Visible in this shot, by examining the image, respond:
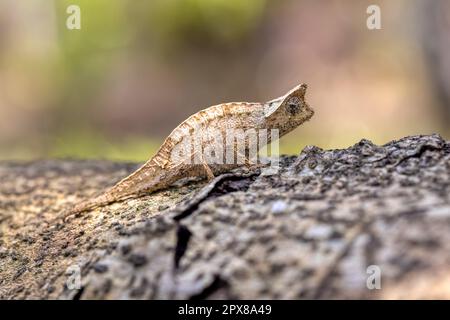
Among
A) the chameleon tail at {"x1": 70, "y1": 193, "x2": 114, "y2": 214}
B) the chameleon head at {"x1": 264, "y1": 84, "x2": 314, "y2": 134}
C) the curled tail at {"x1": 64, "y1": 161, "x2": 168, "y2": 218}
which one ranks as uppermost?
the chameleon head at {"x1": 264, "y1": 84, "x2": 314, "y2": 134}

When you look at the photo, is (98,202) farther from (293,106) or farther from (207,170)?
(293,106)

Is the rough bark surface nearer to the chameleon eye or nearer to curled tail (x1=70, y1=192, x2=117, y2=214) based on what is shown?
curled tail (x1=70, y1=192, x2=117, y2=214)

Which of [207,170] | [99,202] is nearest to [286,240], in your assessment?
[207,170]

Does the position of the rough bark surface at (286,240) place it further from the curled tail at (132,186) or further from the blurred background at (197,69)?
the blurred background at (197,69)

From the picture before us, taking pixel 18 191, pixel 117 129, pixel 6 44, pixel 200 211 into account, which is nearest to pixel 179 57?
pixel 117 129

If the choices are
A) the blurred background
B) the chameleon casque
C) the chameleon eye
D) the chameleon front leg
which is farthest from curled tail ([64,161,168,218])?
the blurred background
